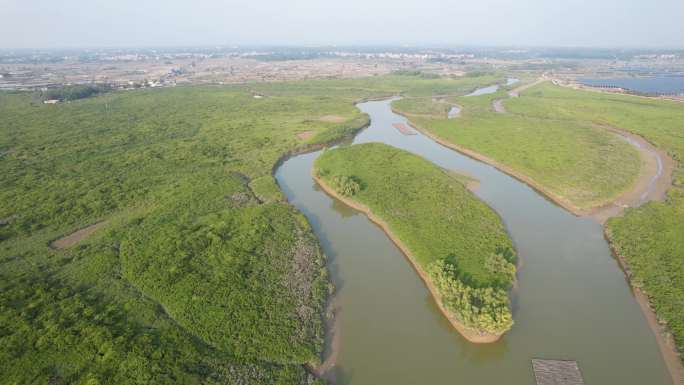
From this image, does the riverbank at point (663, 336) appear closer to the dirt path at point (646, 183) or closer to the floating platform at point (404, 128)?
the dirt path at point (646, 183)

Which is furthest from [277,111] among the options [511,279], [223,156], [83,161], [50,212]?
[511,279]

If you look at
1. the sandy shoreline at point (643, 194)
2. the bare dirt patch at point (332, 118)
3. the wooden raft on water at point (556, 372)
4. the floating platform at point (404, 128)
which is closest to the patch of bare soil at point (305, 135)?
the bare dirt patch at point (332, 118)

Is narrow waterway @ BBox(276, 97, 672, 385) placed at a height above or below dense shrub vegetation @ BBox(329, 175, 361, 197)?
below

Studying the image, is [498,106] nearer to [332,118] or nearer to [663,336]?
[332,118]

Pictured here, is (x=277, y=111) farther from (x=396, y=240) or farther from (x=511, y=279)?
(x=511, y=279)

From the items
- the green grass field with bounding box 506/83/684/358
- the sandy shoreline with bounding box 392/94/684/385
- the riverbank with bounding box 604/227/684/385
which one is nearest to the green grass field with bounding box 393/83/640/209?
the sandy shoreline with bounding box 392/94/684/385

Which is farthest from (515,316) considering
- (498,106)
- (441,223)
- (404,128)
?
(498,106)

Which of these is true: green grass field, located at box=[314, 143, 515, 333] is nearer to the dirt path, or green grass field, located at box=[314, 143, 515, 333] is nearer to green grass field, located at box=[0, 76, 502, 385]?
green grass field, located at box=[0, 76, 502, 385]
